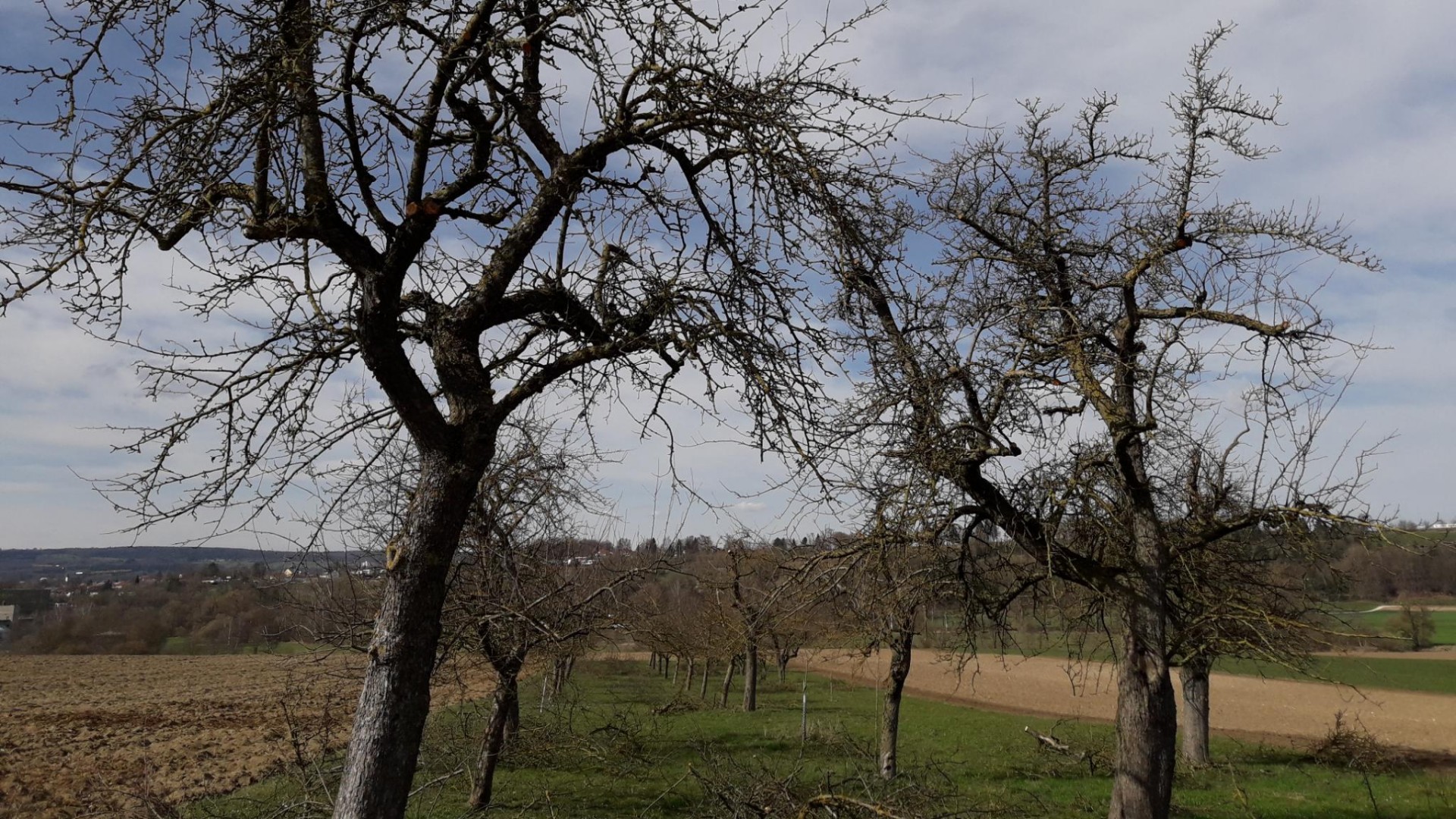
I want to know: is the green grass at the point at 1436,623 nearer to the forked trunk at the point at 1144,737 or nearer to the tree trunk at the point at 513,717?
the forked trunk at the point at 1144,737

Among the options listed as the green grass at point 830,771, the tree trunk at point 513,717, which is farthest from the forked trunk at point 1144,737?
the tree trunk at point 513,717

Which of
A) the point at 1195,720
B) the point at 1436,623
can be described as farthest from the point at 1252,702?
the point at 1436,623

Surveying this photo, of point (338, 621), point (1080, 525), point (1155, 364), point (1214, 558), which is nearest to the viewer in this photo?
point (1155, 364)

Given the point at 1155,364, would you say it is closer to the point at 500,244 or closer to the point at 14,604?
the point at 500,244

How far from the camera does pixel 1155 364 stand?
714 cm

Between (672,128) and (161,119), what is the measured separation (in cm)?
196

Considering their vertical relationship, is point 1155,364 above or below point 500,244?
above

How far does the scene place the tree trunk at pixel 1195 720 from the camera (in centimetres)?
1680

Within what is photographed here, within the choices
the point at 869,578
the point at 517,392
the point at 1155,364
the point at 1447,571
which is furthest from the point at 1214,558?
the point at 1447,571

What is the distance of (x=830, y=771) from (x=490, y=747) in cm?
599

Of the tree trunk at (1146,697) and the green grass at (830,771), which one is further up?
the tree trunk at (1146,697)

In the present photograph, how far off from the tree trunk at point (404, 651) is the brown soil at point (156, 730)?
6.69 ft

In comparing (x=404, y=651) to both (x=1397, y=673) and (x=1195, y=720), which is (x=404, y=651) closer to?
(x=1195, y=720)

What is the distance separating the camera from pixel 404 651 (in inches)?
136
